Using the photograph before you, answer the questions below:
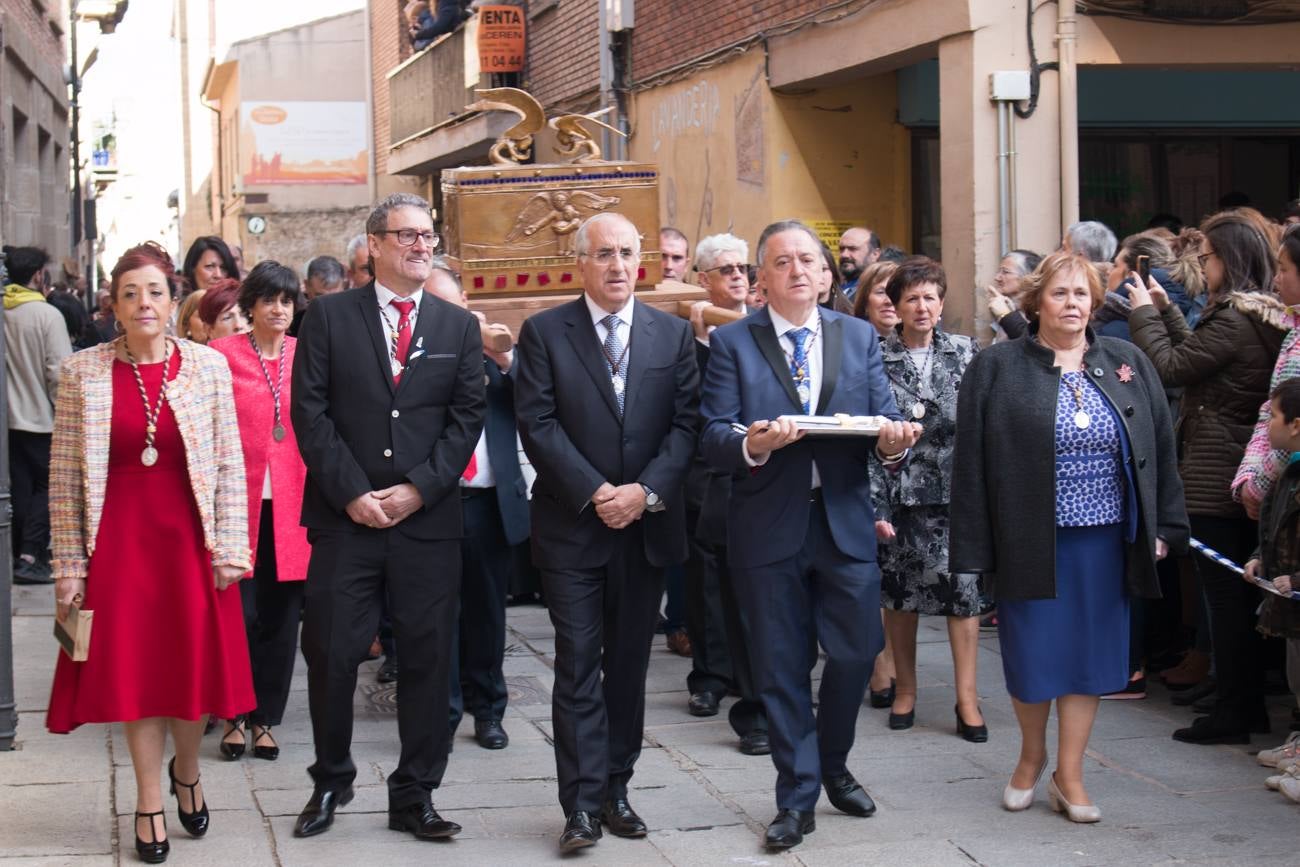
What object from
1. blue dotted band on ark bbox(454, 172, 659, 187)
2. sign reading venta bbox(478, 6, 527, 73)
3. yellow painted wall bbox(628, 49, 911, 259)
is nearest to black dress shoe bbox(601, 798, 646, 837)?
blue dotted band on ark bbox(454, 172, 659, 187)

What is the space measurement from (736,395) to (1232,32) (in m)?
6.90

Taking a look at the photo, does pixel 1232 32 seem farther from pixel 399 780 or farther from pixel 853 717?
pixel 399 780

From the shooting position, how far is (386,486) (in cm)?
587

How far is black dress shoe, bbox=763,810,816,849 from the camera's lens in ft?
18.6

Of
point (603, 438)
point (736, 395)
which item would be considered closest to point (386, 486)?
point (603, 438)

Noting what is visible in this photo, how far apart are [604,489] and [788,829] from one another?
50.1 inches

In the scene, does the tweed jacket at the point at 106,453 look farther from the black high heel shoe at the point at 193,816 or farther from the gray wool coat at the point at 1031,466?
the gray wool coat at the point at 1031,466

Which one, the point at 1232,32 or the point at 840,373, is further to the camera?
the point at 1232,32

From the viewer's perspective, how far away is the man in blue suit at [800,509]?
5863mm

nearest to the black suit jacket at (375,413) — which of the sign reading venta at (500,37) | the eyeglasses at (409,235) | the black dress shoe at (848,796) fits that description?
the eyeglasses at (409,235)

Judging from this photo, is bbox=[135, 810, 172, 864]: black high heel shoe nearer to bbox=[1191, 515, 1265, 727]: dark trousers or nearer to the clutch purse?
the clutch purse

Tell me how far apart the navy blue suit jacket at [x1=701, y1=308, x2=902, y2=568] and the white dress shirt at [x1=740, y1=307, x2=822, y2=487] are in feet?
0.08

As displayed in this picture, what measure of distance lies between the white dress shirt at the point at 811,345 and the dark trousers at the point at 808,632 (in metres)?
0.30

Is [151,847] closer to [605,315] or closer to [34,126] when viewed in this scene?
[605,315]
